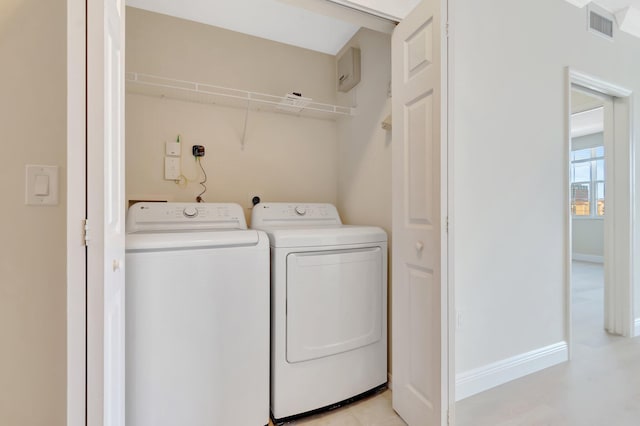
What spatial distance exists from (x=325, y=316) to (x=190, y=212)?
1.03 m

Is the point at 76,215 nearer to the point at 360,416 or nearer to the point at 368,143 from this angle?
the point at 360,416

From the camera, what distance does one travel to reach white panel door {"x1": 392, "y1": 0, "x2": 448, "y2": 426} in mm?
1273

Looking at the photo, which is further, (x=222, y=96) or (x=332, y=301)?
(x=222, y=96)

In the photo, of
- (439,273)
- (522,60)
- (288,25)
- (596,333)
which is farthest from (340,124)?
(596,333)

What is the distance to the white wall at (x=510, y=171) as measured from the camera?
1.75m

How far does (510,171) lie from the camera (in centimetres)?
191

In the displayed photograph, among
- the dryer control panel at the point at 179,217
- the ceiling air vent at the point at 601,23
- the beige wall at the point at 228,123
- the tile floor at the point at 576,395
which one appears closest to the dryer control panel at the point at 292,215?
the dryer control panel at the point at 179,217

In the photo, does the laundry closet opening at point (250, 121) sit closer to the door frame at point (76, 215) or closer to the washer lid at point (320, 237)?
the washer lid at point (320, 237)

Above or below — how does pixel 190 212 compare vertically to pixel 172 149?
below
